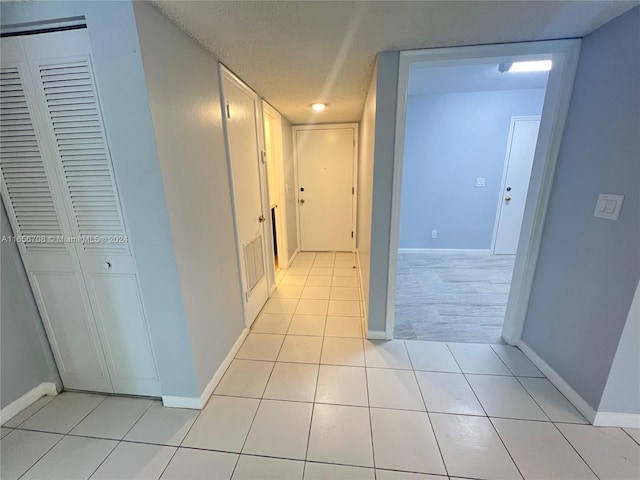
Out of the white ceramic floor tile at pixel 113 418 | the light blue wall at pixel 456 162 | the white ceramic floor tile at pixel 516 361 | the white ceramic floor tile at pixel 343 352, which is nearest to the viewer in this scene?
the white ceramic floor tile at pixel 113 418

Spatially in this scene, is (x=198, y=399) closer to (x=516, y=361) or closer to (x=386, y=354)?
(x=386, y=354)

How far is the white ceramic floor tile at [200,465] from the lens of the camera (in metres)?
1.18

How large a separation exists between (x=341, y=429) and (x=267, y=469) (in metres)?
0.40

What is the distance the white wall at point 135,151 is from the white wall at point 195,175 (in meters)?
0.04

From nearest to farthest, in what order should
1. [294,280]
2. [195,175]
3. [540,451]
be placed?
[540,451] → [195,175] → [294,280]

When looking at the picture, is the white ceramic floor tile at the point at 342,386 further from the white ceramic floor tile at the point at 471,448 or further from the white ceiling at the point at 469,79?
the white ceiling at the point at 469,79

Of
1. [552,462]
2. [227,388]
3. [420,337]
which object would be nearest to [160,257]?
[227,388]

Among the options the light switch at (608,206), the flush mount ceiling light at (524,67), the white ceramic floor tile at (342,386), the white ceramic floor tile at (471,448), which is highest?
the flush mount ceiling light at (524,67)

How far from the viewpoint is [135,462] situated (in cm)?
124

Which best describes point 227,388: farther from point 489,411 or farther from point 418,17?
point 418,17

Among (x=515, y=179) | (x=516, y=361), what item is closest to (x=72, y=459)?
(x=516, y=361)

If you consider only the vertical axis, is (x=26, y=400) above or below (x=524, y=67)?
below

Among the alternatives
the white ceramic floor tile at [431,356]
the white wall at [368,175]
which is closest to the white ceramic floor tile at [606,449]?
the white ceramic floor tile at [431,356]

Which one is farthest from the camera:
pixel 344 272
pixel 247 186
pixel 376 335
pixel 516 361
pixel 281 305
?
pixel 344 272
